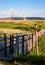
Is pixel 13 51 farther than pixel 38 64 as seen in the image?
Yes

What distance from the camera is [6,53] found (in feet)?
40.7

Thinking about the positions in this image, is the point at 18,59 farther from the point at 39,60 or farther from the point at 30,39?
the point at 30,39

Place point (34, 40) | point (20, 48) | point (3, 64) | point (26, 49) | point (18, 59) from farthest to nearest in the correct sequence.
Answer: point (34, 40) → point (26, 49) → point (20, 48) → point (18, 59) → point (3, 64)

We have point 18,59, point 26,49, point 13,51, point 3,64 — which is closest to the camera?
point 3,64

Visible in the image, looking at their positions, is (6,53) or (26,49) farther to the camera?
(26,49)

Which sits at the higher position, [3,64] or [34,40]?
[3,64]

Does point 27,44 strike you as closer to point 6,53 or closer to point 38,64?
point 6,53

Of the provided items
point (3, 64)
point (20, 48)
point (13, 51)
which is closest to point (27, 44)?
point (20, 48)

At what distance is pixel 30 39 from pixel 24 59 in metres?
7.08

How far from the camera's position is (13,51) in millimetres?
13414

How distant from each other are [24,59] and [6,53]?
5.73 ft

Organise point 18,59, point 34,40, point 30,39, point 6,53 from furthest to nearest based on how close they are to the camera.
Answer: point 34,40
point 30,39
point 6,53
point 18,59

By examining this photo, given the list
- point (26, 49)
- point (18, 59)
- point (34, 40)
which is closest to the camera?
point (18, 59)

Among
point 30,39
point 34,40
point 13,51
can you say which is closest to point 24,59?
point 13,51
